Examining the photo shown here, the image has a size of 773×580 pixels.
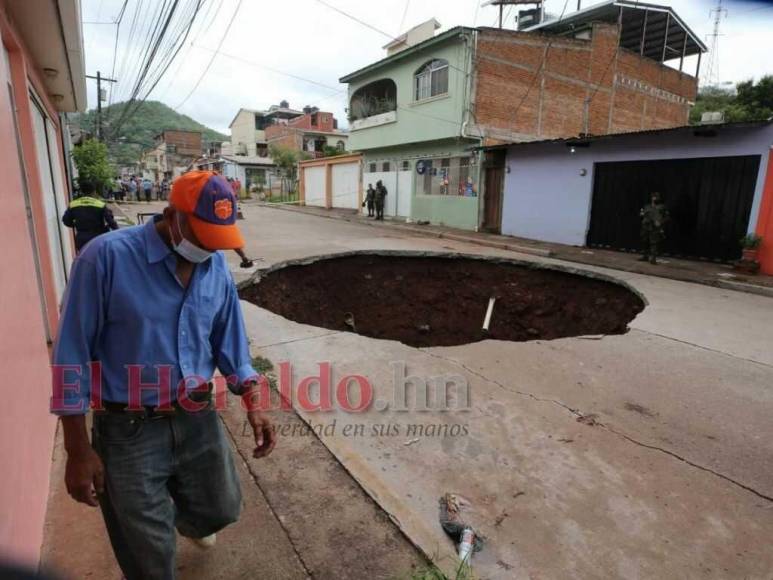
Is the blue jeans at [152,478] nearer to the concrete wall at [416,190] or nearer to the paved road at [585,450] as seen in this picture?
the paved road at [585,450]

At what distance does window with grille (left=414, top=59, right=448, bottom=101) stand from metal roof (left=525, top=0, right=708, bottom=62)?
588 cm

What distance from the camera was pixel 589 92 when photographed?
61.9 feet

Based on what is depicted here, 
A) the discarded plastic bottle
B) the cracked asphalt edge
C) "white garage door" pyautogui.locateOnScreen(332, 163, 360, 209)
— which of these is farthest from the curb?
"white garage door" pyautogui.locateOnScreen(332, 163, 360, 209)

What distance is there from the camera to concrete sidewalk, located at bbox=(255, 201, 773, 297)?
8525mm

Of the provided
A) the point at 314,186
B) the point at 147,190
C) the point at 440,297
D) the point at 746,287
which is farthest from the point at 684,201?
the point at 147,190

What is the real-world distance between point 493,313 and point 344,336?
479 cm

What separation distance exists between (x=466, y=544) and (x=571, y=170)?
13.1 metres

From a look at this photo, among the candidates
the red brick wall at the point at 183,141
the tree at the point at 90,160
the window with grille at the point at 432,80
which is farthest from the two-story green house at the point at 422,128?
the red brick wall at the point at 183,141

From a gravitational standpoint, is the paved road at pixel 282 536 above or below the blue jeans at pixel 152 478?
below

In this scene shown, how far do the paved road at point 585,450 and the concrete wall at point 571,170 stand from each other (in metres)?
6.36

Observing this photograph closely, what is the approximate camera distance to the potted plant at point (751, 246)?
9141 mm

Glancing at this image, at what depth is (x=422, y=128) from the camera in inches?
719

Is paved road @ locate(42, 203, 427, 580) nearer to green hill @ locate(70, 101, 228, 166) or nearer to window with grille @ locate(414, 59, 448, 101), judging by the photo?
window with grille @ locate(414, 59, 448, 101)

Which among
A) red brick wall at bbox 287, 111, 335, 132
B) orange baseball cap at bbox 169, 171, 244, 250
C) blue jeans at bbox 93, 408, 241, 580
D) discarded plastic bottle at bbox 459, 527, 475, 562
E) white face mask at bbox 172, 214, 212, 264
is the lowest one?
discarded plastic bottle at bbox 459, 527, 475, 562
